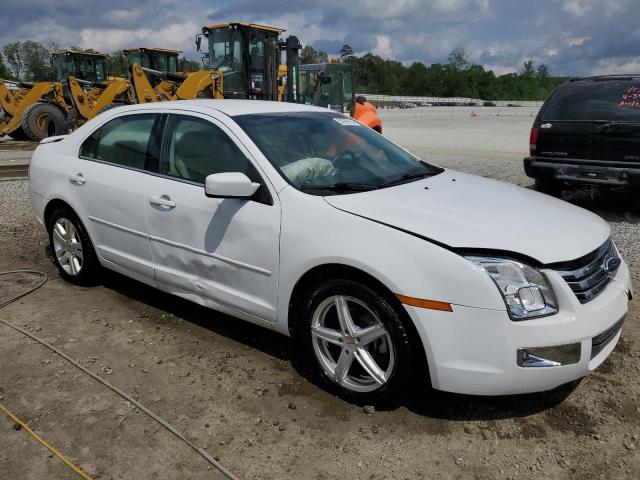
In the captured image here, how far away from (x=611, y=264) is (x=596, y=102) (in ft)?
15.0

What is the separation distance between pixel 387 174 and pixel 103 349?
221 centimetres

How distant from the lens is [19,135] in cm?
1828

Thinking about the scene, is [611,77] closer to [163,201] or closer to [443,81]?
[163,201]

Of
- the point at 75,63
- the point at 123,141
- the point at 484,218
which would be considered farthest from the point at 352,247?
the point at 75,63

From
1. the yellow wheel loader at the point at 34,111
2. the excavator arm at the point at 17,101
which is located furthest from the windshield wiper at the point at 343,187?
the excavator arm at the point at 17,101

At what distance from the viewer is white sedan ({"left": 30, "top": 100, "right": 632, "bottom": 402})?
2.59 m

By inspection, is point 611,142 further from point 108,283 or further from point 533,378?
point 108,283

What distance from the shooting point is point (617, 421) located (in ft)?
9.45

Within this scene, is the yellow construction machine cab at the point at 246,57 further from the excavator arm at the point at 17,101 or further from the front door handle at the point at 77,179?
the front door handle at the point at 77,179

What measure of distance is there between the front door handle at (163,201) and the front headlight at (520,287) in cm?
200

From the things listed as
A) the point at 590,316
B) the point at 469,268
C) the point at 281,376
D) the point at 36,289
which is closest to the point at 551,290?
the point at 590,316

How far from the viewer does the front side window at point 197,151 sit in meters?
3.49

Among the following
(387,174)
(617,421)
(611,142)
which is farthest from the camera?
(611,142)

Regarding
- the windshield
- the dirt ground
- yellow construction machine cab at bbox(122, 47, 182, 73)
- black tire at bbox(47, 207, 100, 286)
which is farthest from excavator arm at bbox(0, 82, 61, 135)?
the windshield
